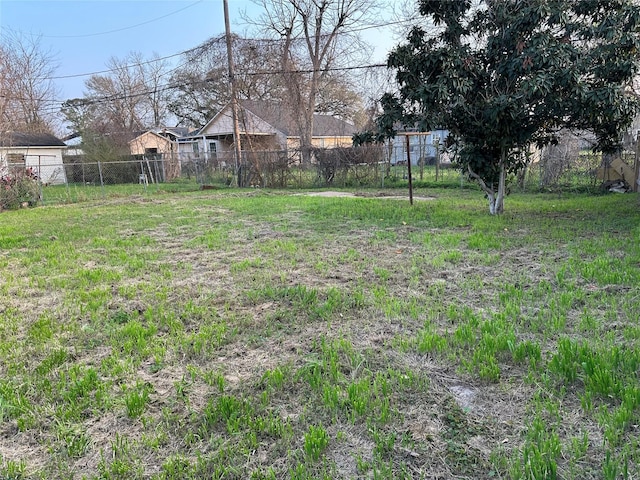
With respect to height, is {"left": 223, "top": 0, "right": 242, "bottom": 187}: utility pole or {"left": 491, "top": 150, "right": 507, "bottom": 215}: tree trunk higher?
{"left": 223, "top": 0, "right": 242, "bottom": 187}: utility pole

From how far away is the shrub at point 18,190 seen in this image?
40.4 ft

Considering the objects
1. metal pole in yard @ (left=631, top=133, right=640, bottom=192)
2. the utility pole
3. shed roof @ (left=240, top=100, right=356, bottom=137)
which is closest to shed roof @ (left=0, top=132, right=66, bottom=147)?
shed roof @ (left=240, top=100, right=356, bottom=137)

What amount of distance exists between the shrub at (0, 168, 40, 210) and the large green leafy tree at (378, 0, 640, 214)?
436 inches

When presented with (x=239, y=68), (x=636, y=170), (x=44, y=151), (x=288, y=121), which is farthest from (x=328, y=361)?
(x=44, y=151)

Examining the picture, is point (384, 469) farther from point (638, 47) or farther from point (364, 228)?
point (638, 47)

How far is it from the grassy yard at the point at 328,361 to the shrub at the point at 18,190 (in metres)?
8.06

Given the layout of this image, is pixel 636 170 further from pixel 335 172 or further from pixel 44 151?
pixel 44 151

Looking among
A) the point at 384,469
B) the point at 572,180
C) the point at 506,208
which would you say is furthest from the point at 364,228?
the point at 572,180

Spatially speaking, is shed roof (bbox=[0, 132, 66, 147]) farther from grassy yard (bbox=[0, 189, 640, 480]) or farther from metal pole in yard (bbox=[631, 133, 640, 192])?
metal pole in yard (bbox=[631, 133, 640, 192])

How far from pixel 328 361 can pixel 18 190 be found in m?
13.5

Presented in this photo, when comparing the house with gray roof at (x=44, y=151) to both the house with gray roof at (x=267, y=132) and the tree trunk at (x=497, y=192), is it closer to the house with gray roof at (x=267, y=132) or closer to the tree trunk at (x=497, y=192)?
the house with gray roof at (x=267, y=132)

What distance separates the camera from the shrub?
12.3 meters

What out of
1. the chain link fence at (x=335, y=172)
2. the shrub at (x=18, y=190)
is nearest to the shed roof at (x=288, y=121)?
the chain link fence at (x=335, y=172)

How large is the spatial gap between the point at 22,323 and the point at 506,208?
874 cm
